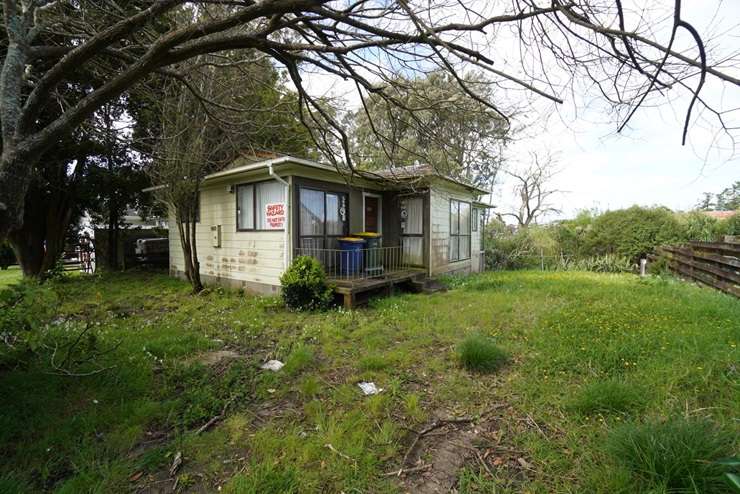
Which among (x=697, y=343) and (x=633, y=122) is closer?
(x=633, y=122)

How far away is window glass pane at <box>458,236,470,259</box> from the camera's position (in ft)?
35.4

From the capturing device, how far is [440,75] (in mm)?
3277

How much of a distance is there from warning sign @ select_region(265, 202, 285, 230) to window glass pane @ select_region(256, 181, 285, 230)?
41 millimetres

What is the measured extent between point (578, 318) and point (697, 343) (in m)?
1.24

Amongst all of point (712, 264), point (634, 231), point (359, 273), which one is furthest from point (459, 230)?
point (634, 231)

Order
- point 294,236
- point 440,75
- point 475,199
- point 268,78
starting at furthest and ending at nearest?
point 475,199, point 294,236, point 268,78, point 440,75

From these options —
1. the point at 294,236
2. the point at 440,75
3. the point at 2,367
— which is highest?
the point at 440,75

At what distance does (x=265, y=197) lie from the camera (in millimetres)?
7270

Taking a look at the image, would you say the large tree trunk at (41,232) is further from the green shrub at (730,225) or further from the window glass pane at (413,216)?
the green shrub at (730,225)

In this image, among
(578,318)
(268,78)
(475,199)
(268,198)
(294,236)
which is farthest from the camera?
(475,199)

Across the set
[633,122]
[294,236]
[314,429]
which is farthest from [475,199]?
[314,429]

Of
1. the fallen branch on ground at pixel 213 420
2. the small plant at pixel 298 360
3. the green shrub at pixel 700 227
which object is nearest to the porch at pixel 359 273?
the small plant at pixel 298 360

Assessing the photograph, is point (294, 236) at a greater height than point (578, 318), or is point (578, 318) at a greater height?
point (294, 236)

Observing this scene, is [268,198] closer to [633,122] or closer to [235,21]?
[235,21]
